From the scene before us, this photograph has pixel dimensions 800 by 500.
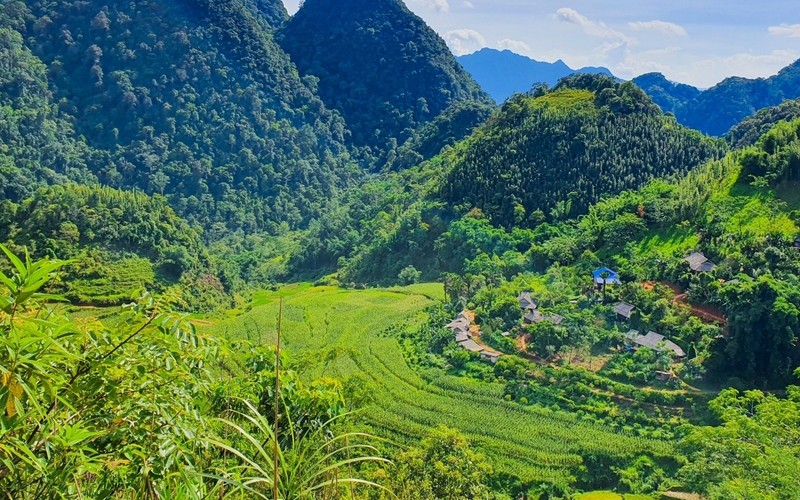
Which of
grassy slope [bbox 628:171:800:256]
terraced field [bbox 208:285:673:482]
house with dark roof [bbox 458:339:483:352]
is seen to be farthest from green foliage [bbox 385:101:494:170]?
house with dark roof [bbox 458:339:483:352]

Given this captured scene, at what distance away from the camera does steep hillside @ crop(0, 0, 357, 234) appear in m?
47.0

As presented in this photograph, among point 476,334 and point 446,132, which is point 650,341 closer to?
point 476,334

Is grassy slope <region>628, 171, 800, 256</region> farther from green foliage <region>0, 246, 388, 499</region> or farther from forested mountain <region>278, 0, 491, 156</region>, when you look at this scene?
forested mountain <region>278, 0, 491, 156</region>

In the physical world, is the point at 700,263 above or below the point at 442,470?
above

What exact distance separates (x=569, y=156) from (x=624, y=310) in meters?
14.1

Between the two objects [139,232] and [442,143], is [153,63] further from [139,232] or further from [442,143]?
[139,232]

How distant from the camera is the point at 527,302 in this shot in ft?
66.1

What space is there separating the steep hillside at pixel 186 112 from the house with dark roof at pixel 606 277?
31715 millimetres

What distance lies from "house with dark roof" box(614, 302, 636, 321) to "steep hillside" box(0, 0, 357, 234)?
33546mm

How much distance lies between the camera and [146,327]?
208cm

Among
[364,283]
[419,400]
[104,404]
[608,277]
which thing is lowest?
[364,283]

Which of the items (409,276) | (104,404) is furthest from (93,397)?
(409,276)

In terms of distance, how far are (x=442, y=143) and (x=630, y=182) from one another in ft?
68.2

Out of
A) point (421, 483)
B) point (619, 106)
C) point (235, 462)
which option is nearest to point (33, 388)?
point (235, 462)
